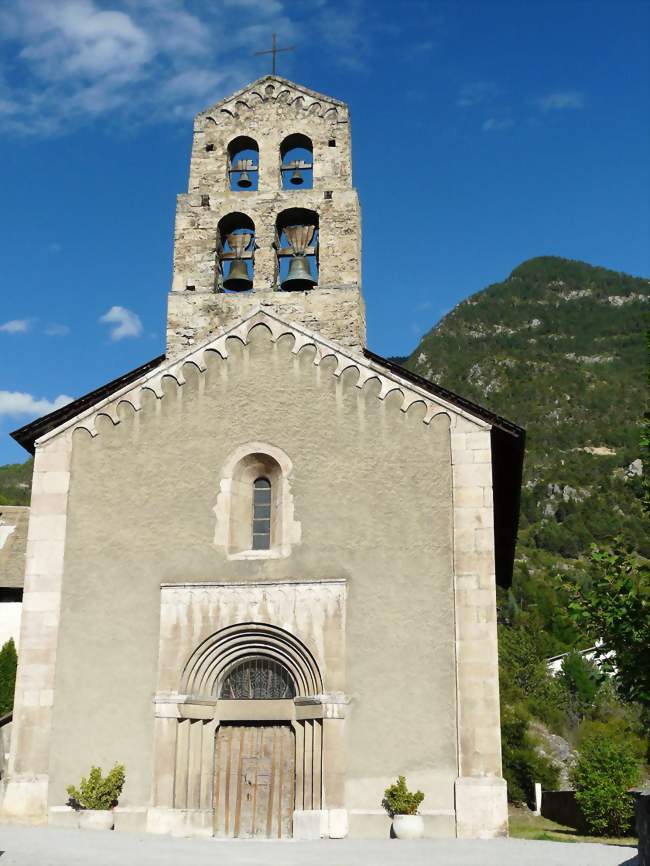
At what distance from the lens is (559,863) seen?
35.5 ft

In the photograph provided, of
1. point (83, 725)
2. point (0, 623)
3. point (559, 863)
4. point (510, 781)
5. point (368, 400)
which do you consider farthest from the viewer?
point (510, 781)

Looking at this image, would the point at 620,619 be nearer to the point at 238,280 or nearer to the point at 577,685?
the point at 238,280

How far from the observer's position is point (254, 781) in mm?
15250

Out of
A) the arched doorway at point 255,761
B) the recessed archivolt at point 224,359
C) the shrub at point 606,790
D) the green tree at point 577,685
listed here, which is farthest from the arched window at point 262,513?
the green tree at point 577,685

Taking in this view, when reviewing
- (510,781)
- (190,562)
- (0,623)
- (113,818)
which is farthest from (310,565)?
(510,781)

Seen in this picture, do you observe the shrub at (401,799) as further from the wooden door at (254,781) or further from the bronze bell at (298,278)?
the bronze bell at (298,278)

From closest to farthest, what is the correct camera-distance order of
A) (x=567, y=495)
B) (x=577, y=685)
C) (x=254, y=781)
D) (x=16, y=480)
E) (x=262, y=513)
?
1. (x=254, y=781)
2. (x=262, y=513)
3. (x=577, y=685)
4. (x=16, y=480)
5. (x=567, y=495)

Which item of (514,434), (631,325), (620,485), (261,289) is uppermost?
(631,325)

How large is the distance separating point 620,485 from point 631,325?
194ft

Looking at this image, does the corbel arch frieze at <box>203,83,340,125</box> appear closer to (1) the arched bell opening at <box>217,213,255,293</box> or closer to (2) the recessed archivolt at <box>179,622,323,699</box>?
(1) the arched bell opening at <box>217,213,255,293</box>

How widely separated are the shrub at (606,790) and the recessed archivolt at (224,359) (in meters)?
14.3

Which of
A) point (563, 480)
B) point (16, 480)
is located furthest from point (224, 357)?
point (563, 480)

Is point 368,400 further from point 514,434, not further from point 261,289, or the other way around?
point 261,289

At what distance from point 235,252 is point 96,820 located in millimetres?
10922
